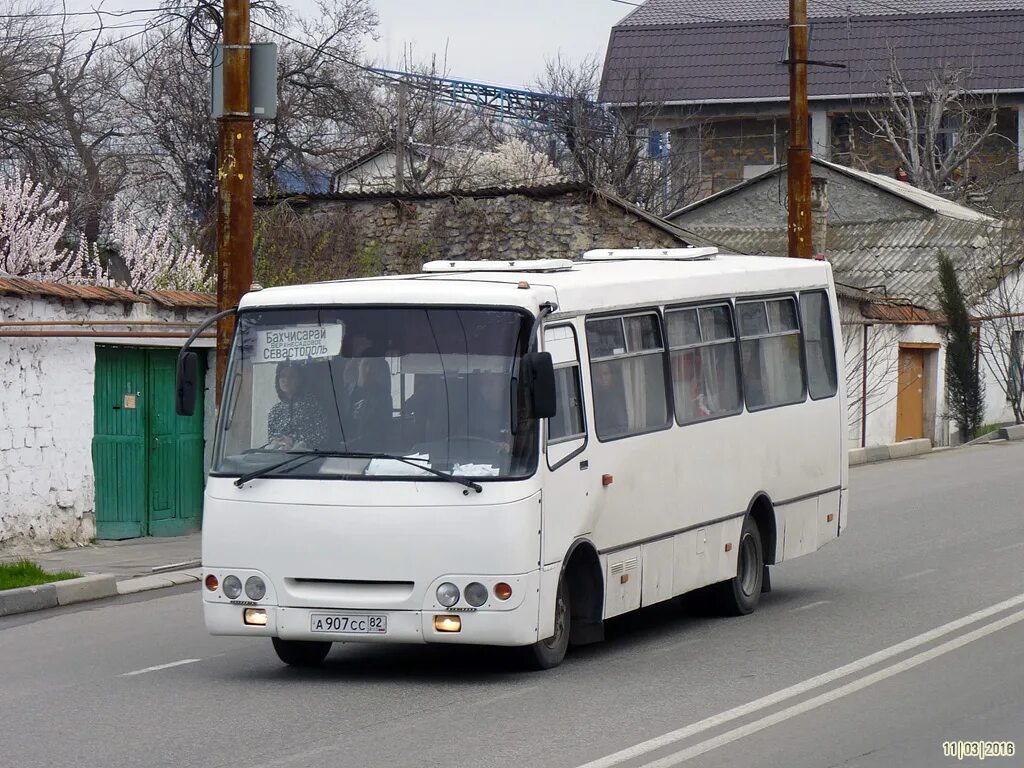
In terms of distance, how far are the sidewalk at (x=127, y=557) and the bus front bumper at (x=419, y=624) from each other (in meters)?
5.59

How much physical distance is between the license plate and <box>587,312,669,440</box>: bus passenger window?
6.53ft

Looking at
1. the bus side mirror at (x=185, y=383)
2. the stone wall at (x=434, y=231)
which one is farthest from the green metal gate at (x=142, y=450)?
the bus side mirror at (x=185, y=383)

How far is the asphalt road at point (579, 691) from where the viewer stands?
26.2 ft

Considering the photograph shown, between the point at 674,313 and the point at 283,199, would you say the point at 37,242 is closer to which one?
the point at 283,199

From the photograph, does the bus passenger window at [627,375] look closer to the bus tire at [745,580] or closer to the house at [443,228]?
the bus tire at [745,580]

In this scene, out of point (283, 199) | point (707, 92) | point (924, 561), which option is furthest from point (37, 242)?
point (707, 92)

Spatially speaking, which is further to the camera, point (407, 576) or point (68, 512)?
point (68, 512)

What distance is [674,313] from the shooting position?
12.2 meters

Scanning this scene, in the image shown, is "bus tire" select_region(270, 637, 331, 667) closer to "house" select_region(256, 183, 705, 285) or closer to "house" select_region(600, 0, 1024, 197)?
"house" select_region(256, 183, 705, 285)

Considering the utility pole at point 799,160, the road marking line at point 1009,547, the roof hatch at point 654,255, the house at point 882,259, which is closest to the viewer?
the roof hatch at point 654,255

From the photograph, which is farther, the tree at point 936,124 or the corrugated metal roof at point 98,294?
the tree at point 936,124

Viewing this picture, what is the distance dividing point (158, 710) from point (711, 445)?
468cm

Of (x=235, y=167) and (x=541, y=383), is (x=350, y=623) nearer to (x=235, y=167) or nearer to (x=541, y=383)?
(x=541, y=383)

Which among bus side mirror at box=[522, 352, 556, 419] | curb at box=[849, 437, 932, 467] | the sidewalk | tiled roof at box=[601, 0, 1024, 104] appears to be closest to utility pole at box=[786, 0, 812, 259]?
curb at box=[849, 437, 932, 467]
